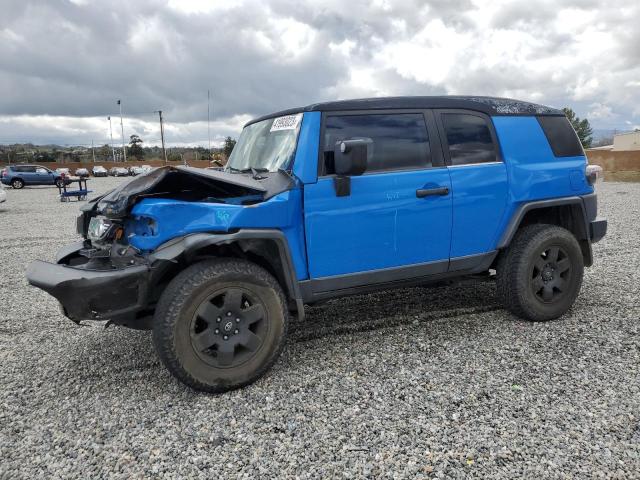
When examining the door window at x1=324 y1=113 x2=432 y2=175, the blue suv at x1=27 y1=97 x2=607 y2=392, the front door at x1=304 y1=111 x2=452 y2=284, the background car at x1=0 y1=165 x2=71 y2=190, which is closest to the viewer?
the blue suv at x1=27 y1=97 x2=607 y2=392

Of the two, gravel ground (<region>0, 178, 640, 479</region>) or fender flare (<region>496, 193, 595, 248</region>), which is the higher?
fender flare (<region>496, 193, 595, 248</region>)

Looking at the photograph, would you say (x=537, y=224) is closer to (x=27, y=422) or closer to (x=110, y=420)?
(x=110, y=420)

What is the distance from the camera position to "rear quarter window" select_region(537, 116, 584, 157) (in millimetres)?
4209

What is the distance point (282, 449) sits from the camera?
2.51 meters

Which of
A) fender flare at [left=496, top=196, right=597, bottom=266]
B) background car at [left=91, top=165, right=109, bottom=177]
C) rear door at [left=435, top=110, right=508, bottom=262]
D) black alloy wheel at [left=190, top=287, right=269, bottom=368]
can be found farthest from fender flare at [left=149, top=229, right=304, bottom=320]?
background car at [left=91, top=165, right=109, bottom=177]

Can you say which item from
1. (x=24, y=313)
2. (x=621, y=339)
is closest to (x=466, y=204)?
(x=621, y=339)

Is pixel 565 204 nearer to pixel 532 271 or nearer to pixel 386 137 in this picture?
pixel 532 271

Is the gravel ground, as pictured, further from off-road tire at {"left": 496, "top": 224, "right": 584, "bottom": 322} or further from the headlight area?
the headlight area

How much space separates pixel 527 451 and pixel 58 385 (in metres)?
3.05

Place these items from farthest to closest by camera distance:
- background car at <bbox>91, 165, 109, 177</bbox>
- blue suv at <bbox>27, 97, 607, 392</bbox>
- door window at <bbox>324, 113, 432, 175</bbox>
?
background car at <bbox>91, 165, 109, 177</bbox>, door window at <bbox>324, 113, 432, 175</bbox>, blue suv at <bbox>27, 97, 607, 392</bbox>

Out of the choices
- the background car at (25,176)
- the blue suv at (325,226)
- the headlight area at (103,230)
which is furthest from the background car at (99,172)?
the headlight area at (103,230)

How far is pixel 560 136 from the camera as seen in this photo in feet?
14.0

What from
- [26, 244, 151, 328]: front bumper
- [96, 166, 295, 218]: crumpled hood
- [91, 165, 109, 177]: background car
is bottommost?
[26, 244, 151, 328]: front bumper

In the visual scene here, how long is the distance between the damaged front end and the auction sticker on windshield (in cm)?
43
